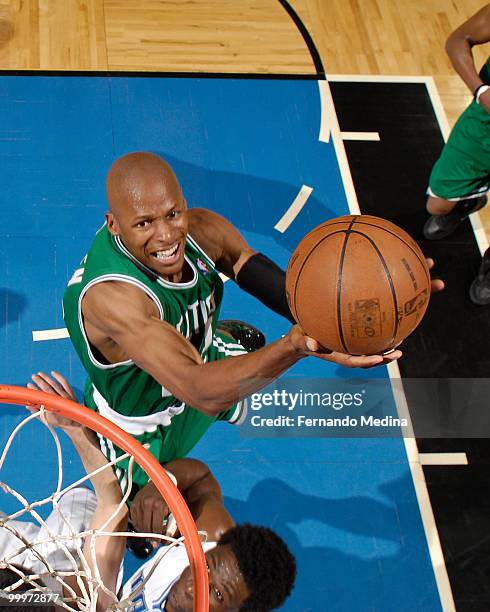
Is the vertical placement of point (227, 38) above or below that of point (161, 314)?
above

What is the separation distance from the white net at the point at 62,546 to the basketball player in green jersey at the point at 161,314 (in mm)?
285

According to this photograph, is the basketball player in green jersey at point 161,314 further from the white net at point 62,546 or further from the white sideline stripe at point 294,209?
the white sideline stripe at point 294,209

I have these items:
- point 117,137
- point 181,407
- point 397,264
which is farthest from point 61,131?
point 397,264

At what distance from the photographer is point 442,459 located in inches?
180

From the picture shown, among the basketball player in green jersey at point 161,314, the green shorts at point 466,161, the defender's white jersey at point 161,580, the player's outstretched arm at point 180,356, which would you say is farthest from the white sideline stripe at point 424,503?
the player's outstretched arm at point 180,356

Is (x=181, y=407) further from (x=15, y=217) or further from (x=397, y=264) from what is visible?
(x=15, y=217)

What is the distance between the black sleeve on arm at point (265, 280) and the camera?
3730 mm

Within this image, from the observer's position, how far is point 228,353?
403 cm

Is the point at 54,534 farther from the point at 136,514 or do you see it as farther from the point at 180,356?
the point at 180,356

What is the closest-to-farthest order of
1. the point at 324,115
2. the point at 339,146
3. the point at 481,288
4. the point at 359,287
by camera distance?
the point at 359,287, the point at 481,288, the point at 339,146, the point at 324,115

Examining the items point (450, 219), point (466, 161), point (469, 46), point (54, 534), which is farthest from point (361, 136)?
point (54, 534)

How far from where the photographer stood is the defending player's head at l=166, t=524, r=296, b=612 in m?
3.17

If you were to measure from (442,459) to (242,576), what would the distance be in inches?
68.1

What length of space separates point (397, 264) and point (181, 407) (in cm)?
126
